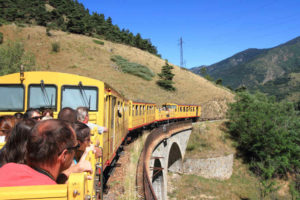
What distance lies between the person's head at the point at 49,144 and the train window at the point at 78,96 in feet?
14.4

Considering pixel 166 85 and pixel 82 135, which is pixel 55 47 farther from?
pixel 82 135

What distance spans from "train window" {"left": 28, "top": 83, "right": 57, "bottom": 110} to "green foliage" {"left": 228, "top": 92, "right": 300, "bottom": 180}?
26798 millimetres

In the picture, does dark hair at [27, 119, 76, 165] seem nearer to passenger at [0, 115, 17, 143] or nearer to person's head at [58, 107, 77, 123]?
person's head at [58, 107, 77, 123]

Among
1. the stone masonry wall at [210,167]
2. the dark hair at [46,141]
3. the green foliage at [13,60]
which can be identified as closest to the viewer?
the dark hair at [46,141]

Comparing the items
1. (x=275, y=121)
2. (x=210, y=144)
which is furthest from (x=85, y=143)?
(x=275, y=121)

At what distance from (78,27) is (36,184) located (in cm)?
6853

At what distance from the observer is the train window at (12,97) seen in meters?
6.05

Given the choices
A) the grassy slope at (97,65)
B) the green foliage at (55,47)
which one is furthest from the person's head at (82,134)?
the green foliage at (55,47)

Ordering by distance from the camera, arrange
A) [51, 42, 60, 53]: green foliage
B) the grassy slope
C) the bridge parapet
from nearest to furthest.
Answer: the bridge parapet
the grassy slope
[51, 42, 60, 53]: green foliage

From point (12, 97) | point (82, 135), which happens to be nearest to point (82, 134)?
point (82, 135)

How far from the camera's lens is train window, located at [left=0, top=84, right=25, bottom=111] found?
19.9 ft

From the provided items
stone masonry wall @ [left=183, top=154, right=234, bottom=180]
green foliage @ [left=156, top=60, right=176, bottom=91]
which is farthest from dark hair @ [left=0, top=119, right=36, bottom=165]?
green foliage @ [left=156, top=60, right=176, bottom=91]

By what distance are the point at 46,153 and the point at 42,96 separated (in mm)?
4950

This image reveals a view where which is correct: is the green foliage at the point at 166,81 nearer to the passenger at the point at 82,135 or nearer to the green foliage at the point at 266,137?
the green foliage at the point at 266,137
